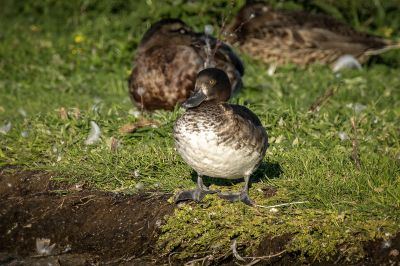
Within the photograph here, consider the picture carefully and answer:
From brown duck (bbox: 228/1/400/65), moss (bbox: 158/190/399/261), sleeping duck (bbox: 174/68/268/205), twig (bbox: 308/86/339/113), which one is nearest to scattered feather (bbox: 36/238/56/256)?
moss (bbox: 158/190/399/261)

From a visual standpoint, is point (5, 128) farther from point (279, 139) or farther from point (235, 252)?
point (235, 252)

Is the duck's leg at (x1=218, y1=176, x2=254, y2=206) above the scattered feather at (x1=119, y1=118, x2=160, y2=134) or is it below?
above

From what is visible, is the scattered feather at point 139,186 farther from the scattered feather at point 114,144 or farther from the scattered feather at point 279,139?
the scattered feather at point 279,139

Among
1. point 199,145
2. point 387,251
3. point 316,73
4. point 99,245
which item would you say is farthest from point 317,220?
point 316,73

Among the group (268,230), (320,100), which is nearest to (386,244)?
(268,230)

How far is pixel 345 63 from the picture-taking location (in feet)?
31.9

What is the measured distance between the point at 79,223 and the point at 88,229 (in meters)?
0.11

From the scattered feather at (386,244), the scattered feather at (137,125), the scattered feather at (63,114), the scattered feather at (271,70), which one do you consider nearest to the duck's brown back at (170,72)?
the scattered feather at (137,125)

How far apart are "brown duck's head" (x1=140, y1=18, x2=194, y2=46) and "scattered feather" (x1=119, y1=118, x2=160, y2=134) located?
1.36 metres

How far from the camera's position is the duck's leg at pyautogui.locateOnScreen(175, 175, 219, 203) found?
485cm

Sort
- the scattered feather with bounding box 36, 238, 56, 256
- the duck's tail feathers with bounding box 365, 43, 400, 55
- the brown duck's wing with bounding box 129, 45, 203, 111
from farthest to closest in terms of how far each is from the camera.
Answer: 1. the duck's tail feathers with bounding box 365, 43, 400, 55
2. the brown duck's wing with bounding box 129, 45, 203, 111
3. the scattered feather with bounding box 36, 238, 56, 256

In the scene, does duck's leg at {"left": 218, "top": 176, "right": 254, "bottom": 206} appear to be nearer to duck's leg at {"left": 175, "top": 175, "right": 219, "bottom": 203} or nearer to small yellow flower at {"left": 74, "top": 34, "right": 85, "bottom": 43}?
duck's leg at {"left": 175, "top": 175, "right": 219, "bottom": 203}

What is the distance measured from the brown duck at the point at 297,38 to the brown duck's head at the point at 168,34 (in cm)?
204

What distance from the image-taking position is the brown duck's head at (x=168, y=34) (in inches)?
303
